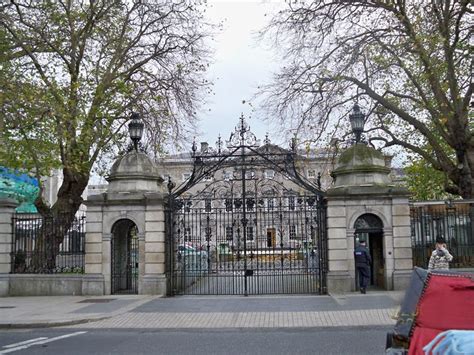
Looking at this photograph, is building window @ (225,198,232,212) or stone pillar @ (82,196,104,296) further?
building window @ (225,198,232,212)

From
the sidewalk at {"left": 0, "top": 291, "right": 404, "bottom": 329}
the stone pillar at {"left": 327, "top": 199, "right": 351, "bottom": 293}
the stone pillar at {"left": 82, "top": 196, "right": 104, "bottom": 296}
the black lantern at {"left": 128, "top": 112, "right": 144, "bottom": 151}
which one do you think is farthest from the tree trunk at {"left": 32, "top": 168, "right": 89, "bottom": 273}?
A: the stone pillar at {"left": 327, "top": 199, "right": 351, "bottom": 293}

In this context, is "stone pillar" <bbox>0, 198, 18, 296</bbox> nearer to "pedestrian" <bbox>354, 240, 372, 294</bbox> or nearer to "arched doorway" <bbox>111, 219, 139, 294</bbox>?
"arched doorway" <bbox>111, 219, 139, 294</bbox>

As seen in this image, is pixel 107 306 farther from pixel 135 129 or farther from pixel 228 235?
pixel 228 235

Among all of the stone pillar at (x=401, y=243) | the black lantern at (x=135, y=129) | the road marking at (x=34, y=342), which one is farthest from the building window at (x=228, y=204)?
the road marking at (x=34, y=342)

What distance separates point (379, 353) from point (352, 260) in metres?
8.12

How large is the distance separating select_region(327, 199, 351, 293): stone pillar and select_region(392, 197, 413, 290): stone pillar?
1500mm

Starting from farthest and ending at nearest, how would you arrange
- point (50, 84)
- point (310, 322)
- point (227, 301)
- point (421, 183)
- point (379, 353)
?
point (421, 183)
point (50, 84)
point (227, 301)
point (310, 322)
point (379, 353)

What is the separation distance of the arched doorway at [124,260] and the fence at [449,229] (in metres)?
9.50

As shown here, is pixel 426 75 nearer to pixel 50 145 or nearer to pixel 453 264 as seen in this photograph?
pixel 453 264

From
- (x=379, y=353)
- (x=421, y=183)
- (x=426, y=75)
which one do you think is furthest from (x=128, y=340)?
(x=421, y=183)

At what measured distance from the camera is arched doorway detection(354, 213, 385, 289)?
1739 cm

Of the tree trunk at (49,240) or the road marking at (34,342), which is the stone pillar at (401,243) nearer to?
the road marking at (34,342)

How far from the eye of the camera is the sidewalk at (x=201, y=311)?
1217cm

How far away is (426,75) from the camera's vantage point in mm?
18828
